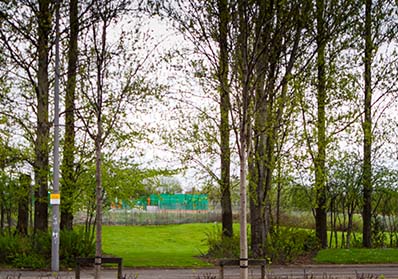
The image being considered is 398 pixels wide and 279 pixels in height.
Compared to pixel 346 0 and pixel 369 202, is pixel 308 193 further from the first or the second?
pixel 346 0

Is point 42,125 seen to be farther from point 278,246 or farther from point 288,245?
point 288,245

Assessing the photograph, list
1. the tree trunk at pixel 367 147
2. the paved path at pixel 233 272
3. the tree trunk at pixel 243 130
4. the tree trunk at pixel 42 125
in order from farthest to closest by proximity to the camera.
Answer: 1. the tree trunk at pixel 367 147
2. the tree trunk at pixel 42 125
3. the paved path at pixel 233 272
4. the tree trunk at pixel 243 130

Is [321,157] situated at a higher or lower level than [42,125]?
lower

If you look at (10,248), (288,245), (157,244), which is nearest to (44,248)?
(10,248)

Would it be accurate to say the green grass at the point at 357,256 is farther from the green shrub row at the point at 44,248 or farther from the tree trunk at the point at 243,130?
the tree trunk at the point at 243,130

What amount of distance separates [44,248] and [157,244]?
1378 cm

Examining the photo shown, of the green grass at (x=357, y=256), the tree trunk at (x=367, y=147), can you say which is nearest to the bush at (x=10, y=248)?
the green grass at (x=357, y=256)

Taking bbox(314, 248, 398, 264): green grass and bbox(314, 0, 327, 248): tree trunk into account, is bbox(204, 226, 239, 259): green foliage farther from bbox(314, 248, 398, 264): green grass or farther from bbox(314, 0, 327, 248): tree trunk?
bbox(314, 0, 327, 248): tree trunk

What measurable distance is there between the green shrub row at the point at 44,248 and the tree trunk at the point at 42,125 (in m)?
2.08

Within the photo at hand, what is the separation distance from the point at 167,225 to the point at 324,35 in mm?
34675

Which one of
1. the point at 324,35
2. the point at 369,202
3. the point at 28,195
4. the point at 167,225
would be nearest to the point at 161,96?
the point at 28,195

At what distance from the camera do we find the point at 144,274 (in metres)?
19.9

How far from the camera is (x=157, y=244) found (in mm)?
35500

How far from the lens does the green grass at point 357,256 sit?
2455 cm
